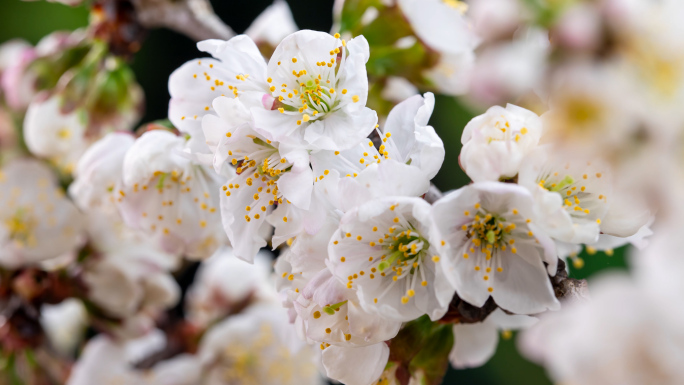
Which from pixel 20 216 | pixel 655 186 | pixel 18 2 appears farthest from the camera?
pixel 18 2

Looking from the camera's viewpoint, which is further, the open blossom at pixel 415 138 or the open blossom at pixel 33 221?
the open blossom at pixel 33 221

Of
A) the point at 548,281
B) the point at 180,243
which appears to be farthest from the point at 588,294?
the point at 180,243

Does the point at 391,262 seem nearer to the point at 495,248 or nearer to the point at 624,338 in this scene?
the point at 495,248

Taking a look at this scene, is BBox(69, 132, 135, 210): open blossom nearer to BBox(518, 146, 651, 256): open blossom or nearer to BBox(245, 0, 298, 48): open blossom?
BBox(245, 0, 298, 48): open blossom

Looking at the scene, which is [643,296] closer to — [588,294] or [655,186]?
[655,186]

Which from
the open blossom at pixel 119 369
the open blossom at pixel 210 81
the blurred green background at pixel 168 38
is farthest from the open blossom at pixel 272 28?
the blurred green background at pixel 168 38

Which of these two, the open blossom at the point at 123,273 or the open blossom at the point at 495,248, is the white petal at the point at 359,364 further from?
the open blossom at the point at 123,273
